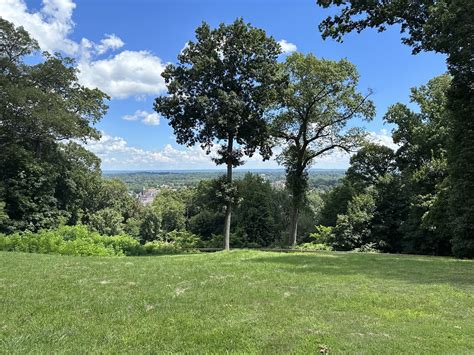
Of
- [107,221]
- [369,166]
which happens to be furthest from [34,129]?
[107,221]

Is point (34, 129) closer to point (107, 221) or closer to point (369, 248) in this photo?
point (369, 248)

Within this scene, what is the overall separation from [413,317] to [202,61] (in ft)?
66.7

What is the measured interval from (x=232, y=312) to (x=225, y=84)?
1973cm

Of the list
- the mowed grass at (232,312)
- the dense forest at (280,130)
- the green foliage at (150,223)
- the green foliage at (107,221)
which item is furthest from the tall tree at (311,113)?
the green foliage at (150,223)

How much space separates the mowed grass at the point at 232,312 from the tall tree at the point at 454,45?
30.7 ft

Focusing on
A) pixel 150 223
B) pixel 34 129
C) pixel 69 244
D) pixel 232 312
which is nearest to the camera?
pixel 232 312

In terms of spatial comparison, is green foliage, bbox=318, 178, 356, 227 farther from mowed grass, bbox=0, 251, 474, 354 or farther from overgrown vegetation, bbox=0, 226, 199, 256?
mowed grass, bbox=0, 251, 474, 354

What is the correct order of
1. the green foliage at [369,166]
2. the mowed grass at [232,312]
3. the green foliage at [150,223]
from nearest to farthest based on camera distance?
the mowed grass at [232,312] → the green foliage at [369,166] → the green foliage at [150,223]

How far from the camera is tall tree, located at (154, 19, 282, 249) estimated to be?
24297 millimetres

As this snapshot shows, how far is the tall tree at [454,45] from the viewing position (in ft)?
49.6

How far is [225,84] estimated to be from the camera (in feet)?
81.0

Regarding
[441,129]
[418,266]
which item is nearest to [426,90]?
[441,129]

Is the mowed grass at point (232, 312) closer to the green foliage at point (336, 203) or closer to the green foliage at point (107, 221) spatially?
the green foliage at point (336, 203)

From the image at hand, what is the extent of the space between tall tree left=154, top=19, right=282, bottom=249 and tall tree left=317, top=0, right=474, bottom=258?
24.5 feet
